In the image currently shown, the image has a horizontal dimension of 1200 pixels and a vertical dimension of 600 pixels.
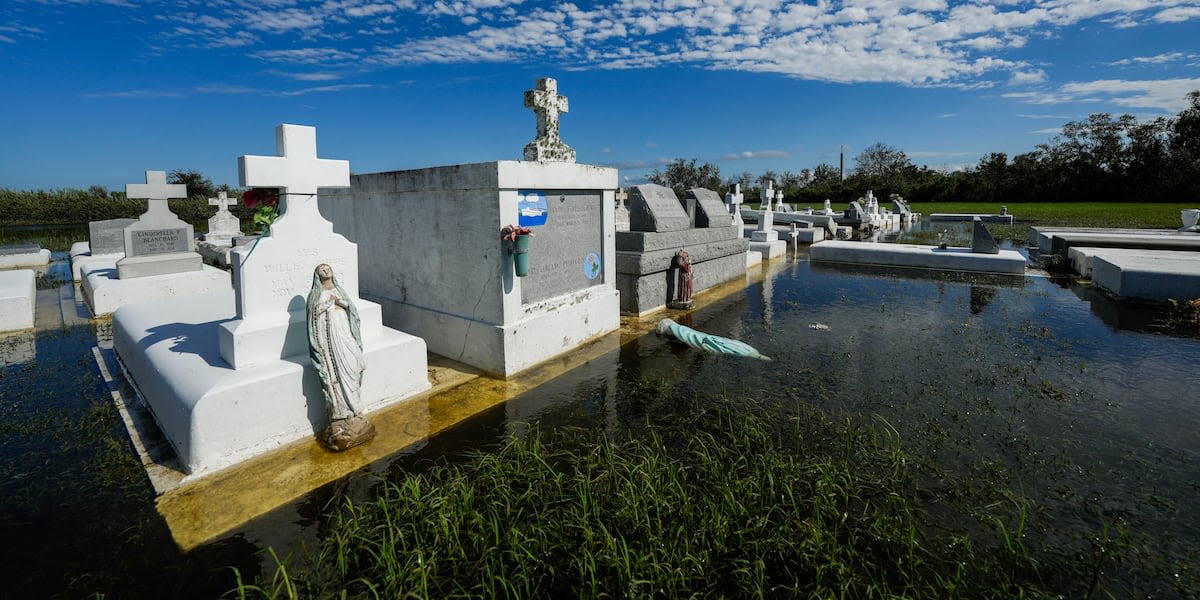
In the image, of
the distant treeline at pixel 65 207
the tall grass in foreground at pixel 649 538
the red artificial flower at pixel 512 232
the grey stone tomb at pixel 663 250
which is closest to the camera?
the tall grass in foreground at pixel 649 538

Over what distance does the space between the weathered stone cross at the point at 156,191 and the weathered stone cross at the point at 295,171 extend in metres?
6.38

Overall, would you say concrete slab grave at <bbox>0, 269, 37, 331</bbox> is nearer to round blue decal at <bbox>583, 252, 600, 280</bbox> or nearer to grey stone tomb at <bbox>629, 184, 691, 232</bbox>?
round blue decal at <bbox>583, 252, 600, 280</bbox>

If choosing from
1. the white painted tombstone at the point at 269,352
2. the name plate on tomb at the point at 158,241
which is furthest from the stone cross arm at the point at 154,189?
the white painted tombstone at the point at 269,352

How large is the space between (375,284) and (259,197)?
282 cm

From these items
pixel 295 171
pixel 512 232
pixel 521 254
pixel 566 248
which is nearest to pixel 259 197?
pixel 295 171

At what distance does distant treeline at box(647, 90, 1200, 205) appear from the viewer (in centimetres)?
4181

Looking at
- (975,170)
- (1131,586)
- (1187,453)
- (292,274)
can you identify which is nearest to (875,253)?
(1187,453)

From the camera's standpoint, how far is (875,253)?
1452cm

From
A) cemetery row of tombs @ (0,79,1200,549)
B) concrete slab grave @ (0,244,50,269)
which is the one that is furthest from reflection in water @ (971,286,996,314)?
concrete slab grave @ (0,244,50,269)

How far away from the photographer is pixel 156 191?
9609 mm

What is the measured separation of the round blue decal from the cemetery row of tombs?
3cm

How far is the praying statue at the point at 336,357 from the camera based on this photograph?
4.39 metres

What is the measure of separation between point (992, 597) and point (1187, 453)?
9.38ft

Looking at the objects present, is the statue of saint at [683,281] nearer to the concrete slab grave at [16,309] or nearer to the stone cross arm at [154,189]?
the stone cross arm at [154,189]
